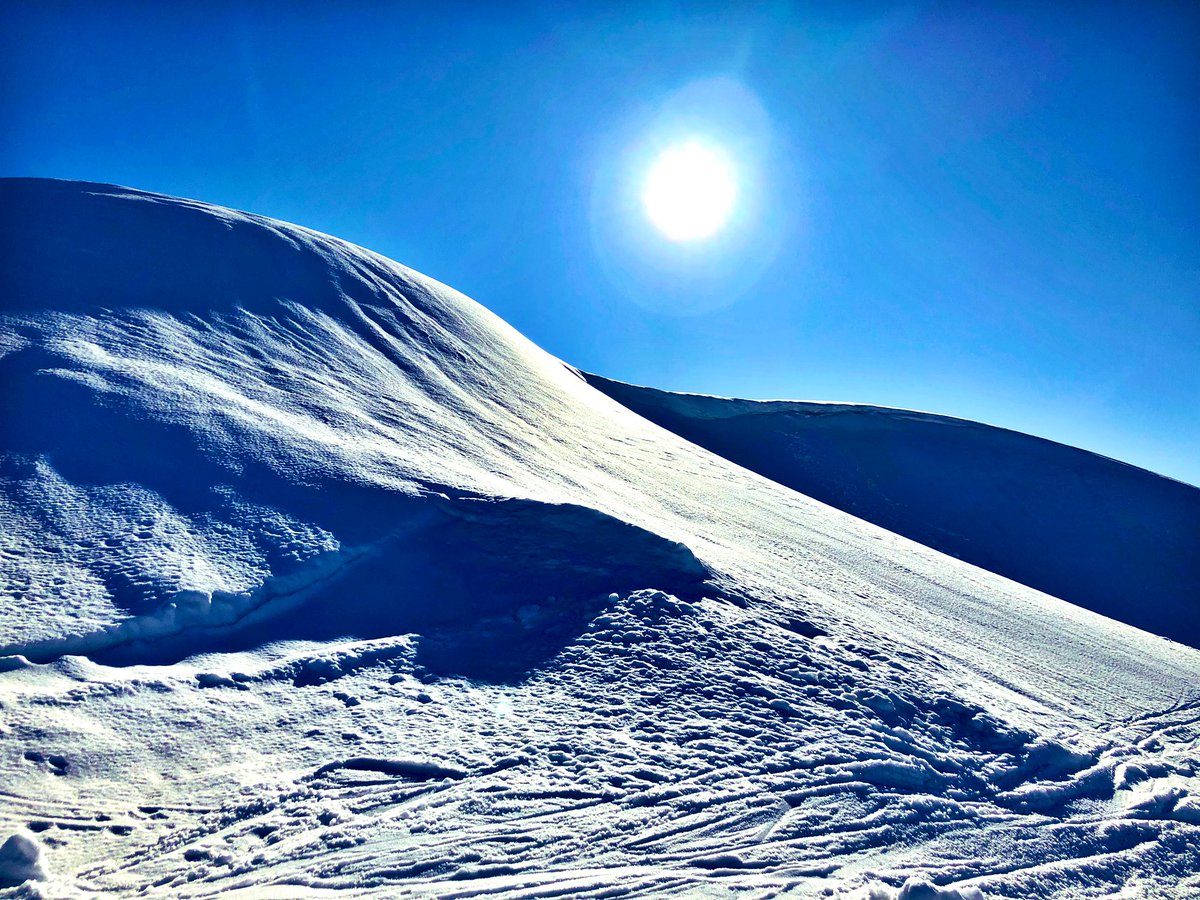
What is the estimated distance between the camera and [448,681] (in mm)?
3873

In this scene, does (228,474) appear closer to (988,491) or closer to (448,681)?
(448,681)

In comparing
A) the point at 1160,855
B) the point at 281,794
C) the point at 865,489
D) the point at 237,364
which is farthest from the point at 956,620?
the point at 865,489

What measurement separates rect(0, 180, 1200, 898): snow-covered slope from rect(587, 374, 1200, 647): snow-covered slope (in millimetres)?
6310

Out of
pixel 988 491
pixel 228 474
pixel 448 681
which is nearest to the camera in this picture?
pixel 448 681

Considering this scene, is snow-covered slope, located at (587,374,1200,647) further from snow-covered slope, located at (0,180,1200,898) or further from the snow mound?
the snow mound

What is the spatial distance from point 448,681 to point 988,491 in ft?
51.5

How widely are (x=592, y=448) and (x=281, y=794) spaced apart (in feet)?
23.1

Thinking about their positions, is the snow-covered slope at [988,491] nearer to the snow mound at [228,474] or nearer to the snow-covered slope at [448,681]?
the snow-covered slope at [448,681]

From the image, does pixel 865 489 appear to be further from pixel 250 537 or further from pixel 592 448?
pixel 250 537

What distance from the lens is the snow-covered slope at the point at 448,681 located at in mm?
2811

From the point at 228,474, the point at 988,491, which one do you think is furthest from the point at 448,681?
the point at 988,491

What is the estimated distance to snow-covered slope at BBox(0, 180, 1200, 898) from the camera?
9.22ft

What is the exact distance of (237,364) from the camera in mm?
6934

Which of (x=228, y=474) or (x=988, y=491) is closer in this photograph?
(x=228, y=474)
